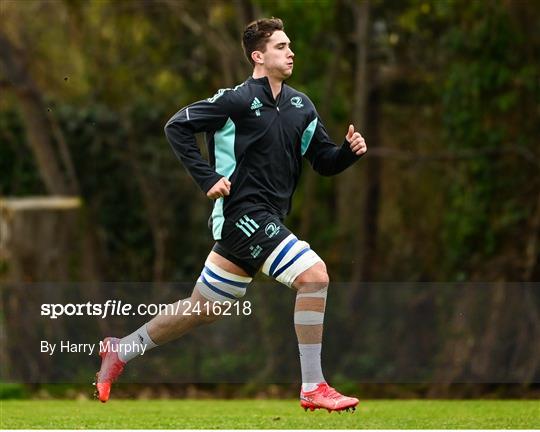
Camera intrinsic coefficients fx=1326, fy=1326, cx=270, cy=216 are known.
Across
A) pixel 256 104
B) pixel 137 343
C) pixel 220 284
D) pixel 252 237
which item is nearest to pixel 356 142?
pixel 256 104

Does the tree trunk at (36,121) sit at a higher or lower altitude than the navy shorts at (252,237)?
higher

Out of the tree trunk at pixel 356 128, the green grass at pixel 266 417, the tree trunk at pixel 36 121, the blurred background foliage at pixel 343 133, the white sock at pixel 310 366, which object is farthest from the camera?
the tree trunk at pixel 36 121

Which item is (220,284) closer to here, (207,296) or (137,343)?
(207,296)

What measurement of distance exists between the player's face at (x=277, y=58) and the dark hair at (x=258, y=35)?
4 cm

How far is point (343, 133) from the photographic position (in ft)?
57.2

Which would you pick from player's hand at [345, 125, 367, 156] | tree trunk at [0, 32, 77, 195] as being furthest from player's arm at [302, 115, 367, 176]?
tree trunk at [0, 32, 77, 195]

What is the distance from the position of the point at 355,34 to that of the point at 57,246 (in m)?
4.61

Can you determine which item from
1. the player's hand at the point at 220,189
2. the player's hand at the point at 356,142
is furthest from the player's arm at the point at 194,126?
the player's hand at the point at 356,142

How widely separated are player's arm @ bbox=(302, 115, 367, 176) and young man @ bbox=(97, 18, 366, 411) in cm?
1

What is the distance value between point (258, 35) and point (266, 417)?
266 cm

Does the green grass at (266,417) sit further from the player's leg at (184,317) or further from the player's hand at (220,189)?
the player's hand at (220,189)

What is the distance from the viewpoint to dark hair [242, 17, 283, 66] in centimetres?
786

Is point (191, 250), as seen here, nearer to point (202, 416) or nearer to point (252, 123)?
point (202, 416)

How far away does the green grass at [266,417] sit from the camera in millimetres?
8195
